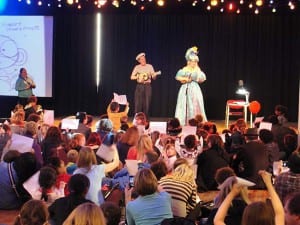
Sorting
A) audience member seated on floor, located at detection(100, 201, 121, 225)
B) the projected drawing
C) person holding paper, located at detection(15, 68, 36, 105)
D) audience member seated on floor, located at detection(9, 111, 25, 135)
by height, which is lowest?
audience member seated on floor, located at detection(100, 201, 121, 225)

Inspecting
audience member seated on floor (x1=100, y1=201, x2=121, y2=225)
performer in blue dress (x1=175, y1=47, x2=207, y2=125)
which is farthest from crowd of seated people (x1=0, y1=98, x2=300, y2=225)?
performer in blue dress (x1=175, y1=47, x2=207, y2=125)

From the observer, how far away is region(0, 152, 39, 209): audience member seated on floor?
5625 mm

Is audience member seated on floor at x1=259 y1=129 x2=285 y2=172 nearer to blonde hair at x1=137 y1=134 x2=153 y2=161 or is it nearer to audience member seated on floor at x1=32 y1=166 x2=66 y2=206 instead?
blonde hair at x1=137 y1=134 x2=153 y2=161

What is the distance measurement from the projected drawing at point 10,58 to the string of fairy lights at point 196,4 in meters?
1.06

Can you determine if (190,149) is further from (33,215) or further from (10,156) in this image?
(33,215)

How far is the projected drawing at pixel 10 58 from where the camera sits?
43.3 ft

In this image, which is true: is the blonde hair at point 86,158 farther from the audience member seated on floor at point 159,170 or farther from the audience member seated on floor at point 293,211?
the audience member seated on floor at point 293,211

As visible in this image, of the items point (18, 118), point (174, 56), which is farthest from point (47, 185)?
point (174, 56)

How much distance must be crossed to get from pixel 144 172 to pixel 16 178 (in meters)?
2.24

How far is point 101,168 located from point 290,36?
9.00 meters

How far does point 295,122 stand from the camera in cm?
1313

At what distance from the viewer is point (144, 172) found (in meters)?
3.98

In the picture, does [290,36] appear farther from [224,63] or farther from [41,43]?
[41,43]

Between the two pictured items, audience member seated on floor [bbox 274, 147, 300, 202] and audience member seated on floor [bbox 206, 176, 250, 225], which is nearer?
audience member seated on floor [bbox 206, 176, 250, 225]
